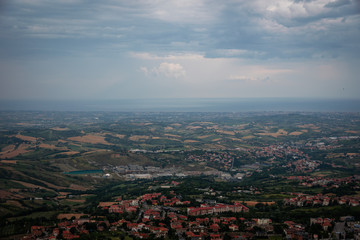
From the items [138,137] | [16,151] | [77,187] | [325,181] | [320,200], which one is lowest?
[77,187]

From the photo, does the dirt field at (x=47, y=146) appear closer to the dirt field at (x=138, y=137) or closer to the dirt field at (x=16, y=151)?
the dirt field at (x=16, y=151)

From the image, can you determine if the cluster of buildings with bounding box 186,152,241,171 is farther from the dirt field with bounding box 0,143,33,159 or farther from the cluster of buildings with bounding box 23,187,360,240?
the dirt field with bounding box 0,143,33,159

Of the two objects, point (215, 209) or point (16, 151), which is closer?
point (215, 209)

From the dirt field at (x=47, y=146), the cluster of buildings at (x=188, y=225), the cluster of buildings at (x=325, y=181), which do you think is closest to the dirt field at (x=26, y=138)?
the dirt field at (x=47, y=146)

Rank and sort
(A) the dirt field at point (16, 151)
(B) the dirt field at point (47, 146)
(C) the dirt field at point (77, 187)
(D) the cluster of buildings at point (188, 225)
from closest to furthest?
(D) the cluster of buildings at point (188, 225) < (C) the dirt field at point (77, 187) < (A) the dirt field at point (16, 151) < (B) the dirt field at point (47, 146)

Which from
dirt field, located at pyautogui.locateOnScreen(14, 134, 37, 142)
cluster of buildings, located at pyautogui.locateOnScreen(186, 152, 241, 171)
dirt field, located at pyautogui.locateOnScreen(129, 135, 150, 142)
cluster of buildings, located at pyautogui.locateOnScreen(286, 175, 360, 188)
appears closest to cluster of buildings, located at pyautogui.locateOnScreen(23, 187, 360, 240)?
cluster of buildings, located at pyautogui.locateOnScreen(286, 175, 360, 188)

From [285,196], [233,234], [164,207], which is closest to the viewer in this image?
[233,234]

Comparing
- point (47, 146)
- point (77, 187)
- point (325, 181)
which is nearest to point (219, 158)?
point (325, 181)

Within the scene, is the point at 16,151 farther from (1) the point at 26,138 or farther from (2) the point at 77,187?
(2) the point at 77,187

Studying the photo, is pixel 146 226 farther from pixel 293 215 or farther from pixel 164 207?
pixel 293 215

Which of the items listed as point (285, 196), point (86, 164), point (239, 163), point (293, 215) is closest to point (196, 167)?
point (239, 163)

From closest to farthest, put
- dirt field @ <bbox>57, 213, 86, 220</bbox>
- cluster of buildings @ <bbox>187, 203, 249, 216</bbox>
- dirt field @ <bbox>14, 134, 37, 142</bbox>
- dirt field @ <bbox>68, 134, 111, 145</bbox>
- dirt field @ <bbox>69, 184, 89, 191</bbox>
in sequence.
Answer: dirt field @ <bbox>57, 213, 86, 220</bbox> < cluster of buildings @ <bbox>187, 203, 249, 216</bbox> < dirt field @ <bbox>69, 184, 89, 191</bbox> < dirt field @ <bbox>14, 134, 37, 142</bbox> < dirt field @ <bbox>68, 134, 111, 145</bbox>
